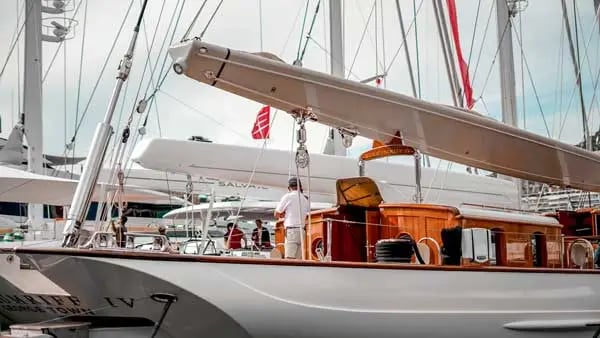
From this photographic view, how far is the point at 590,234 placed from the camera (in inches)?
409

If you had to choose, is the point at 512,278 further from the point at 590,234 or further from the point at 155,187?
the point at 155,187

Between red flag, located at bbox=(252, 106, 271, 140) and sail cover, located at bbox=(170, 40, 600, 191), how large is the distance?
6128 mm

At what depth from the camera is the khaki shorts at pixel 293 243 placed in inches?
324

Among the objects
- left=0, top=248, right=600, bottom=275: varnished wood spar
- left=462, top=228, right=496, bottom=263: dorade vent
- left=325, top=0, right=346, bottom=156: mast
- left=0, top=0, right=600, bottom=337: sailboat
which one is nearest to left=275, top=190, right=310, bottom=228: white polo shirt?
left=0, top=0, right=600, bottom=337: sailboat

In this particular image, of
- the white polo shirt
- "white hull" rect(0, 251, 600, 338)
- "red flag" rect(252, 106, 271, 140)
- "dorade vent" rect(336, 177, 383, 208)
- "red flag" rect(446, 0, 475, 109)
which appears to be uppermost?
"red flag" rect(446, 0, 475, 109)

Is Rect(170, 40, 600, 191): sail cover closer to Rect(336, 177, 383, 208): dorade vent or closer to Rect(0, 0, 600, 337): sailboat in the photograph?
Rect(0, 0, 600, 337): sailboat

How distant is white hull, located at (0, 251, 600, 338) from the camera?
616 centimetres

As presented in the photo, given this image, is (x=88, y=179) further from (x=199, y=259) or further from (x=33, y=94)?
(x=33, y=94)

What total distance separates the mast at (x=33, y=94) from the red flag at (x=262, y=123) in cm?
530

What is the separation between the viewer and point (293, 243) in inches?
328

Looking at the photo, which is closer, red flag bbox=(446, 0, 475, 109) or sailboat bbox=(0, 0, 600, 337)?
sailboat bbox=(0, 0, 600, 337)

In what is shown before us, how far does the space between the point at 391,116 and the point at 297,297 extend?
2414 millimetres

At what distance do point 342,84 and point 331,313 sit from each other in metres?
2.29

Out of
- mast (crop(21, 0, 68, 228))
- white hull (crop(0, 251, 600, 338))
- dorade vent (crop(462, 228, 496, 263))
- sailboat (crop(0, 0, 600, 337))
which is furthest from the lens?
mast (crop(21, 0, 68, 228))
